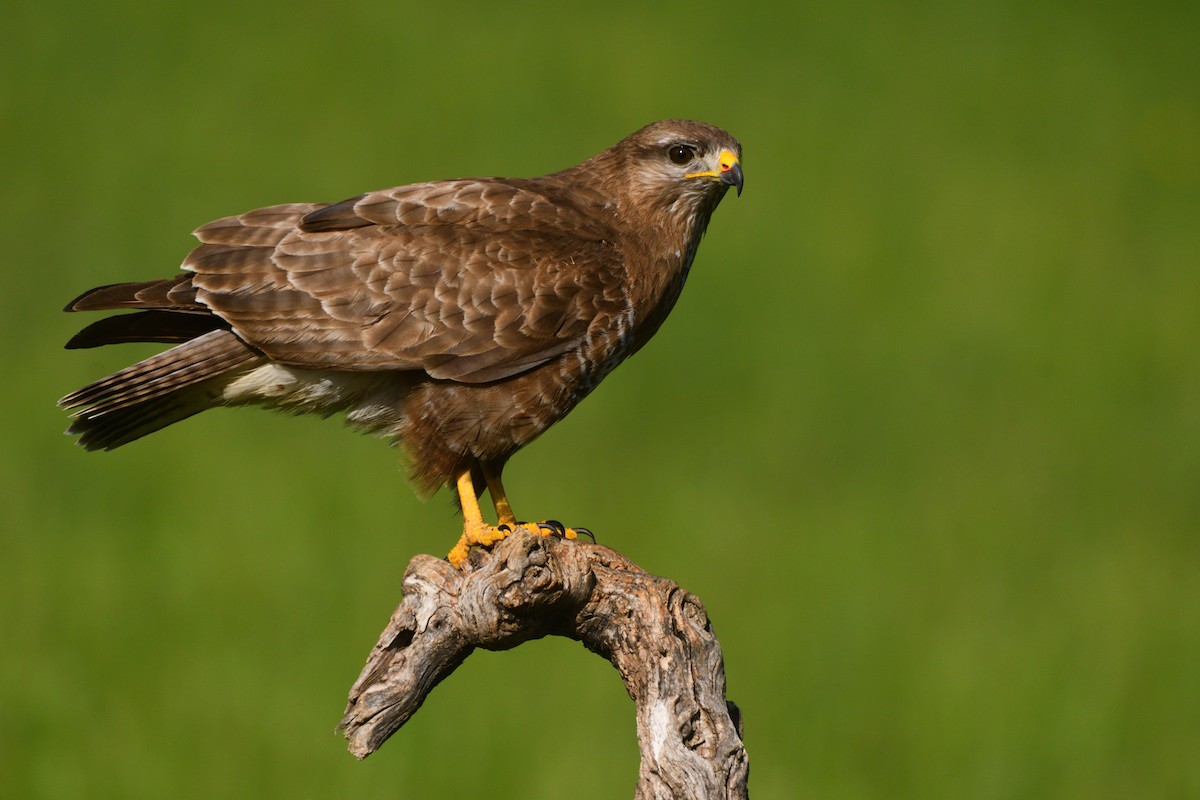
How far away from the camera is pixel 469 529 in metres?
6.71

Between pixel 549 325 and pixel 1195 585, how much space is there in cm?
758

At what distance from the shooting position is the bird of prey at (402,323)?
259 inches

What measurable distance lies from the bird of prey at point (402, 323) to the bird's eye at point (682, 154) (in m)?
0.45

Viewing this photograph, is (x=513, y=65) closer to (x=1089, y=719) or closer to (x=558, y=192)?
(x=1089, y=719)

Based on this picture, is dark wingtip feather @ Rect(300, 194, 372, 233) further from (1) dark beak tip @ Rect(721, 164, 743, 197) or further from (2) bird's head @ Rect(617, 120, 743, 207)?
(1) dark beak tip @ Rect(721, 164, 743, 197)

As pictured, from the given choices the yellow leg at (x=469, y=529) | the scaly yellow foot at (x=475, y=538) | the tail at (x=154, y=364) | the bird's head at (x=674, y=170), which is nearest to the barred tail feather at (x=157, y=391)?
the tail at (x=154, y=364)

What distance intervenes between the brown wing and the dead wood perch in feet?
3.21

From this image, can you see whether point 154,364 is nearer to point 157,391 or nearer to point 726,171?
point 157,391

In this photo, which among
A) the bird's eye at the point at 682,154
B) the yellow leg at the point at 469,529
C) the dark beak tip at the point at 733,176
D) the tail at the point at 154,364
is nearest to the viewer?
the tail at the point at 154,364

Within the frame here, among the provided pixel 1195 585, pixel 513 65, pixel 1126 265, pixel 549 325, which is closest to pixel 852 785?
pixel 1195 585

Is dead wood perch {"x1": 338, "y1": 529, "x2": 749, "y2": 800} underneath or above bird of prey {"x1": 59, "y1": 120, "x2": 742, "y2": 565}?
underneath

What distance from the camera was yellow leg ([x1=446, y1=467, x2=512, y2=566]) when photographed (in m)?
6.57

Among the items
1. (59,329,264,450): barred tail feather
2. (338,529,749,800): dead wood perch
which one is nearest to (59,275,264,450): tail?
(59,329,264,450): barred tail feather

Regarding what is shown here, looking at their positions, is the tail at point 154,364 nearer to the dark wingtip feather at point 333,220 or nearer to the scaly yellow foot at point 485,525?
the dark wingtip feather at point 333,220
